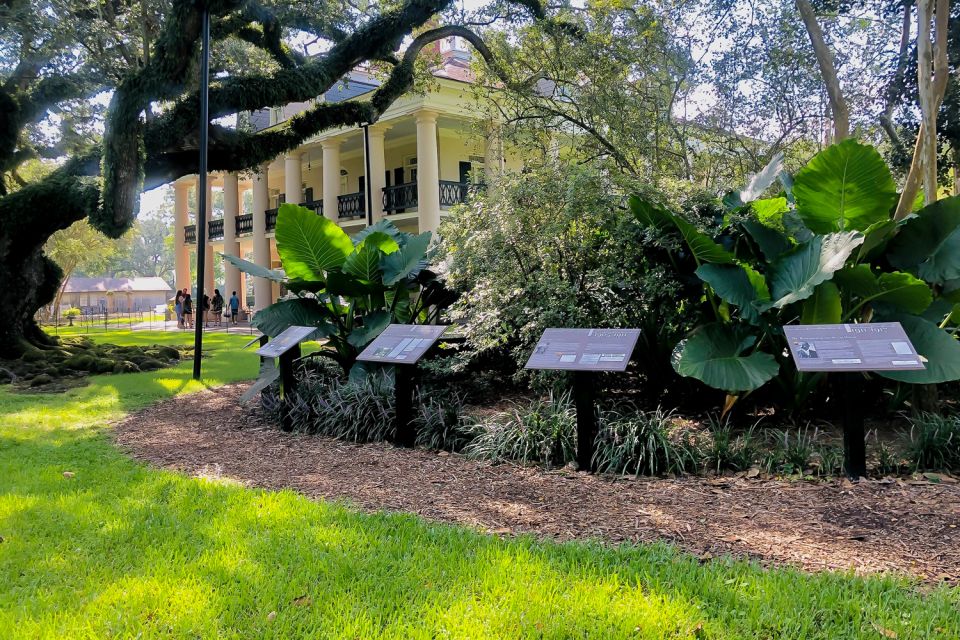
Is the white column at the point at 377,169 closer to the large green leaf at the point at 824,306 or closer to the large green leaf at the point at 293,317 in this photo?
the large green leaf at the point at 293,317

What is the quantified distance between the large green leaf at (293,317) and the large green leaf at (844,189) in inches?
202

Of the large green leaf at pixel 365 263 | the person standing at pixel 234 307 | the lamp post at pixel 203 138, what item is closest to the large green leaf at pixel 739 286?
the large green leaf at pixel 365 263

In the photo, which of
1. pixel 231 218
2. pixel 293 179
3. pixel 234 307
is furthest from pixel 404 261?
pixel 231 218

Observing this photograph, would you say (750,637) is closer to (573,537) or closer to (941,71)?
(573,537)

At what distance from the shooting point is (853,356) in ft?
15.0

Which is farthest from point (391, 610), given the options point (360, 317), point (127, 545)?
point (360, 317)

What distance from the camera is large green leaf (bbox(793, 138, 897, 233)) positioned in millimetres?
5516

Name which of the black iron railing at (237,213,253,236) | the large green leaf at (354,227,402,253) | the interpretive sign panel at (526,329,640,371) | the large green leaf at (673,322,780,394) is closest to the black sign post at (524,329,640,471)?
the interpretive sign panel at (526,329,640,371)

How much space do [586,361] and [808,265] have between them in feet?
6.37

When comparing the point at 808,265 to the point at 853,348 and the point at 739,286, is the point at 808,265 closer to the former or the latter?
the point at 739,286

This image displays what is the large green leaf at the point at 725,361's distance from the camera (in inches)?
200

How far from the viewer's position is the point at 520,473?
16.7ft

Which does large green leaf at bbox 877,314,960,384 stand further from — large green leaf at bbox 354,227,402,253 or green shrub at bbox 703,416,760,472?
large green leaf at bbox 354,227,402,253

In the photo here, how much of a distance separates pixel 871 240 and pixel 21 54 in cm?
1590
